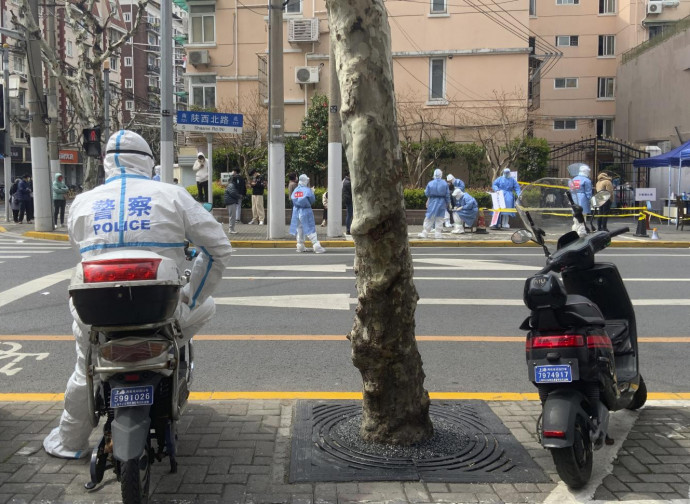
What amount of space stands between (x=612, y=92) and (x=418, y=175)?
58.7ft

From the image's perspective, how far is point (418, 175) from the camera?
2748cm

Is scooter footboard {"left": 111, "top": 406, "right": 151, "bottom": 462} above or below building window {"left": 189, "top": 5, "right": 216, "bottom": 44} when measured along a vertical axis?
below

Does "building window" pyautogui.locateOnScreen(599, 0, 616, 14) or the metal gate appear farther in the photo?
"building window" pyautogui.locateOnScreen(599, 0, 616, 14)

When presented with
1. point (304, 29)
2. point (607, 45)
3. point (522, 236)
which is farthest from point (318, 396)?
point (607, 45)

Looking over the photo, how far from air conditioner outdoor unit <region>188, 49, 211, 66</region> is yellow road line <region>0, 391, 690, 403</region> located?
2725cm

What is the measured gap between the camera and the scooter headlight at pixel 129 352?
322 centimetres

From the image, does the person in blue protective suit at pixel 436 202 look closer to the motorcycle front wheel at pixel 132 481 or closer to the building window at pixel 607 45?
the motorcycle front wheel at pixel 132 481

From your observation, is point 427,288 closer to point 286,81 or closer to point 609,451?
point 609,451

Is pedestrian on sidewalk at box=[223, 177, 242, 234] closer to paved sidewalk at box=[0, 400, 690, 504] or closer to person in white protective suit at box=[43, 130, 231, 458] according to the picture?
paved sidewalk at box=[0, 400, 690, 504]

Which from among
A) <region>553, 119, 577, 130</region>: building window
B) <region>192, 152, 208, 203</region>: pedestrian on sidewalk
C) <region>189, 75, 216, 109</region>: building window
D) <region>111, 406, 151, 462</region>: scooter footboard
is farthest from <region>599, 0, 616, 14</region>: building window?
<region>111, 406, 151, 462</region>: scooter footboard

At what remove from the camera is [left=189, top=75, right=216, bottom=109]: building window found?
31.7 metres

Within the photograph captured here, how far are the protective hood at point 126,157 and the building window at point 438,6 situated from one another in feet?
88.2

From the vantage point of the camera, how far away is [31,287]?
1009 cm

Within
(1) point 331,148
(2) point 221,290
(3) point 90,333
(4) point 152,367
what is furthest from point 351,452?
(1) point 331,148
